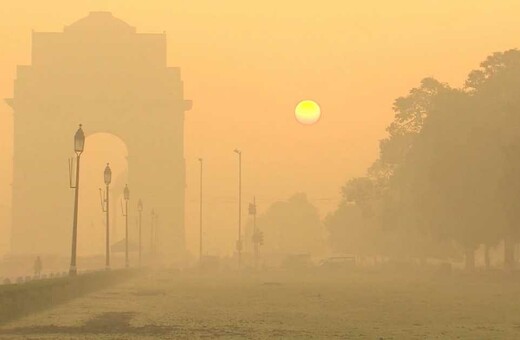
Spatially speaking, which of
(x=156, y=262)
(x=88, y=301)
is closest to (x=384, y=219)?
(x=156, y=262)

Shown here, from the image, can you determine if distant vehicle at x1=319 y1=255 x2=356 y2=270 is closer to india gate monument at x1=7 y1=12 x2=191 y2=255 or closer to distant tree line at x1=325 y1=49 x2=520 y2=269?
india gate monument at x1=7 y1=12 x2=191 y2=255

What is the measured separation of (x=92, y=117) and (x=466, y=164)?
69.0 metres

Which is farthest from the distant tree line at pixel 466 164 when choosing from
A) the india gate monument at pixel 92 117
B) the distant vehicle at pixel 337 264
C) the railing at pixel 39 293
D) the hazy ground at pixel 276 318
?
the india gate monument at pixel 92 117

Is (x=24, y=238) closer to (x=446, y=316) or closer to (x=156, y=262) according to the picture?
(x=156, y=262)

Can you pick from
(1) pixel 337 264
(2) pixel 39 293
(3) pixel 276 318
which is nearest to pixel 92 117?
(1) pixel 337 264

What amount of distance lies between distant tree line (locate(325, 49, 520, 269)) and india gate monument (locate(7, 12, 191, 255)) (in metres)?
47.8

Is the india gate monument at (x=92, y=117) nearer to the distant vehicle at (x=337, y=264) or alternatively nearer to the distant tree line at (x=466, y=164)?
the distant vehicle at (x=337, y=264)

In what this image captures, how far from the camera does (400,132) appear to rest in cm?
7525

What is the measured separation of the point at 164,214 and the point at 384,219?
155ft

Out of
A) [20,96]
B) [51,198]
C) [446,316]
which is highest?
[20,96]

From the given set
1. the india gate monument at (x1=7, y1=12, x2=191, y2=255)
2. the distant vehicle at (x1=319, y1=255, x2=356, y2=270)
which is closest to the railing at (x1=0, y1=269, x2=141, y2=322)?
the distant vehicle at (x1=319, y1=255, x2=356, y2=270)

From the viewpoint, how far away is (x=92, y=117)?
383ft

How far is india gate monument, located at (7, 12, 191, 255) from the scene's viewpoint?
114 m

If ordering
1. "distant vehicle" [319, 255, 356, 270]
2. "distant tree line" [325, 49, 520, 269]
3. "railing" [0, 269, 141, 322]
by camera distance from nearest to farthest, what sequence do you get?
"railing" [0, 269, 141, 322], "distant tree line" [325, 49, 520, 269], "distant vehicle" [319, 255, 356, 270]
